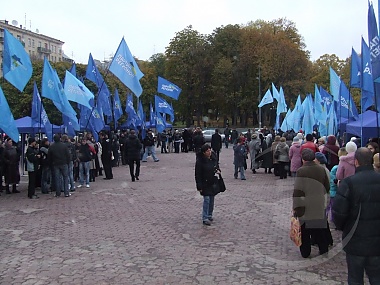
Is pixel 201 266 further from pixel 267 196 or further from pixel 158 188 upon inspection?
pixel 158 188

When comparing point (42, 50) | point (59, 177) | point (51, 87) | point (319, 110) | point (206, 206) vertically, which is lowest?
point (206, 206)

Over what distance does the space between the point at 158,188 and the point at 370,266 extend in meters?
10.5

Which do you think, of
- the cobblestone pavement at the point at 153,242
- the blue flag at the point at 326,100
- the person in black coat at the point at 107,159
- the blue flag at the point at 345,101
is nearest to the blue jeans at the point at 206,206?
the cobblestone pavement at the point at 153,242

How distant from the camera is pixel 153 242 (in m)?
8.10

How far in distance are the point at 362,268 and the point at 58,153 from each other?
32.2 feet

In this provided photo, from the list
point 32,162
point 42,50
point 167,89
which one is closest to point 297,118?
point 167,89

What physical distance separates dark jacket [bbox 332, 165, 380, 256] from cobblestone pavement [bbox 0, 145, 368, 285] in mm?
1796

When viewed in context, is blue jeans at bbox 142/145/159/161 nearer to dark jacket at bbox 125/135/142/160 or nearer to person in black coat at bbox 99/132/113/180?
person in black coat at bbox 99/132/113/180

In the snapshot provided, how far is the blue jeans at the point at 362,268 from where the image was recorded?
4.46 m

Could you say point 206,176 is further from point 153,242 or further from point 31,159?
point 31,159

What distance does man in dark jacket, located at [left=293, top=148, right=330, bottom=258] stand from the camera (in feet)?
22.9

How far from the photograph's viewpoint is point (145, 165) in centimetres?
2273

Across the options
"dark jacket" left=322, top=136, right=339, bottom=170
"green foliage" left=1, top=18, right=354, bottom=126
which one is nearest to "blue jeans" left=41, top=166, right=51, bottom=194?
"dark jacket" left=322, top=136, right=339, bottom=170

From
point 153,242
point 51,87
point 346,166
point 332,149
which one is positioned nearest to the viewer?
point 346,166
